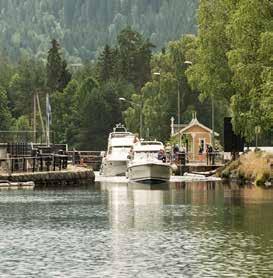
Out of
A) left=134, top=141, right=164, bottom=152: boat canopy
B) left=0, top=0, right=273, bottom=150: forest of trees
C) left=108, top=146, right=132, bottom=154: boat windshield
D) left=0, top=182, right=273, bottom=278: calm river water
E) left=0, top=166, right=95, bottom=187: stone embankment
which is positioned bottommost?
left=0, top=182, right=273, bottom=278: calm river water

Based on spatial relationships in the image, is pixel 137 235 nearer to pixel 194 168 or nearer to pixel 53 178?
pixel 53 178

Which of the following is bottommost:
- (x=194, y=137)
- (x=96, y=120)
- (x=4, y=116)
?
(x=194, y=137)

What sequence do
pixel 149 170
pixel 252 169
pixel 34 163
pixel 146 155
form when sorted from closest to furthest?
1. pixel 252 169
2. pixel 34 163
3. pixel 149 170
4. pixel 146 155

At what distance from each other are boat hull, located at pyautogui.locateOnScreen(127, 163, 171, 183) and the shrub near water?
5397 mm

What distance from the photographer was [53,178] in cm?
7656

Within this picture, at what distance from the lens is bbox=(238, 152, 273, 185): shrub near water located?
238ft

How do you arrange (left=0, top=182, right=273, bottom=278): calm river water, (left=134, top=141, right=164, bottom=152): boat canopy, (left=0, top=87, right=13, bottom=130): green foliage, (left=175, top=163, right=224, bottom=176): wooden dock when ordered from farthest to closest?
(left=0, top=87, right=13, bottom=130): green foliage → (left=175, top=163, right=224, bottom=176): wooden dock → (left=134, top=141, right=164, bottom=152): boat canopy → (left=0, top=182, right=273, bottom=278): calm river water

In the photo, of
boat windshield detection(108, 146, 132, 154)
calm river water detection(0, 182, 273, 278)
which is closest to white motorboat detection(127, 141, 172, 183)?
boat windshield detection(108, 146, 132, 154)

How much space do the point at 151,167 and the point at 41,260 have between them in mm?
52685

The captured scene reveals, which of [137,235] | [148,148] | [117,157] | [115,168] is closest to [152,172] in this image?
[148,148]

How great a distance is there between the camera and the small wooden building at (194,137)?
125875 millimetres

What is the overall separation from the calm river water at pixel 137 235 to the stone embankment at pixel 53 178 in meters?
13.3

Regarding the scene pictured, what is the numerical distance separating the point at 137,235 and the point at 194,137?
3676 inches

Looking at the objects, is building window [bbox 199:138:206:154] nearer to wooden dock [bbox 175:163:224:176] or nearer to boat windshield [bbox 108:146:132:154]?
boat windshield [bbox 108:146:132:154]
